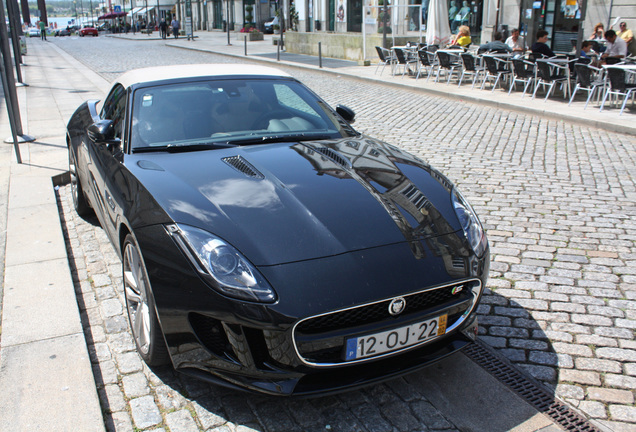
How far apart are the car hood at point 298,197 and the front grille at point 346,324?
0.29 metres

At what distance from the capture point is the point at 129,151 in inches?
150

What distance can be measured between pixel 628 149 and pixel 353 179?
6.95m

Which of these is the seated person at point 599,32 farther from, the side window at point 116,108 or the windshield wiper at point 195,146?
the windshield wiper at point 195,146

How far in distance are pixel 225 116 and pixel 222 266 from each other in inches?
69.7

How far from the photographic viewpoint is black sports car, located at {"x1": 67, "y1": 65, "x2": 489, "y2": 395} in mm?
2592

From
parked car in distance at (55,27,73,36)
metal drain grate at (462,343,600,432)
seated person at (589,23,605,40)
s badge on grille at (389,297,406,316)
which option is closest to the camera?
s badge on grille at (389,297,406,316)

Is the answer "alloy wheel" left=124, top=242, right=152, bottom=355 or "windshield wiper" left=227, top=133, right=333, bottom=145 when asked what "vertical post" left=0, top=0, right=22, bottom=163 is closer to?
"windshield wiper" left=227, top=133, right=333, bottom=145

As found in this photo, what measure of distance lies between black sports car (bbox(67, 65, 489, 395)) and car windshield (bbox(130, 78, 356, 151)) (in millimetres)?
29

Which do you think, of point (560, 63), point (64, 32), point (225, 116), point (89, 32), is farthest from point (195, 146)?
point (64, 32)

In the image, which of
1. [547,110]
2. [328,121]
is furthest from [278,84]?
[547,110]

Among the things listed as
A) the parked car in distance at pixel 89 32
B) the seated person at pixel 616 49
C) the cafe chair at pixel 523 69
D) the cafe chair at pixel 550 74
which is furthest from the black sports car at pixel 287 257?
the parked car in distance at pixel 89 32

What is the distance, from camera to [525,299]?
4.11 meters

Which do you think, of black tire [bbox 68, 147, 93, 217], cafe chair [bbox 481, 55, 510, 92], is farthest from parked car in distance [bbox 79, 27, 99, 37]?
black tire [bbox 68, 147, 93, 217]

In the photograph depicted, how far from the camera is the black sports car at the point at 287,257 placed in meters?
2.59
